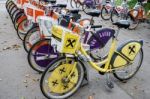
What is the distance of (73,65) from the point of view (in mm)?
3938

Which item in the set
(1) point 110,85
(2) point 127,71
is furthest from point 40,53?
(2) point 127,71

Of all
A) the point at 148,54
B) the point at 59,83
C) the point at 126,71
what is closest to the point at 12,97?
the point at 59,83

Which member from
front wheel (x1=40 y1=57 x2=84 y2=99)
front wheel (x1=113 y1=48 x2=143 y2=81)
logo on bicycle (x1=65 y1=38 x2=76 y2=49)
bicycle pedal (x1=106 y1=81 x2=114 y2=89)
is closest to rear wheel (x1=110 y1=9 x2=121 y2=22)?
front wheel (x1=113 y1=48 x2=143 y2=81)

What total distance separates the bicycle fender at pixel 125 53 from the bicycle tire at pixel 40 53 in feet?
3.78

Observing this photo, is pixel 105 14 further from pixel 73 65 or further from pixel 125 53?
pixel 73 65

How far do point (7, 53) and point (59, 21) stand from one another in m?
1.79

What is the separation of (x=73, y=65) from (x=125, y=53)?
104 centimetres

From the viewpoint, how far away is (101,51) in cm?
561

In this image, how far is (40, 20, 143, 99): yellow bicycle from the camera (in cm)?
374

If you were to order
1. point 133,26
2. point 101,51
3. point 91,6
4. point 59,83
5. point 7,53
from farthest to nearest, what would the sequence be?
1. point 91,6
2. point 133,26
3. point 7,53
4. point 101,51
5. point 59,83

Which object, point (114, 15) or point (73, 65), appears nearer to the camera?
point (73, 65)

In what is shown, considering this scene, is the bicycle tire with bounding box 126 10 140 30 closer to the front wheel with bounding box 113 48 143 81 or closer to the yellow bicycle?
the front wheel with bounding box 113 48 143 81

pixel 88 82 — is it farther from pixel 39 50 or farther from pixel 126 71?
pixel 39 50

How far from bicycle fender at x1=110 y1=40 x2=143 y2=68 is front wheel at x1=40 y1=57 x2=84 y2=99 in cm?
64
